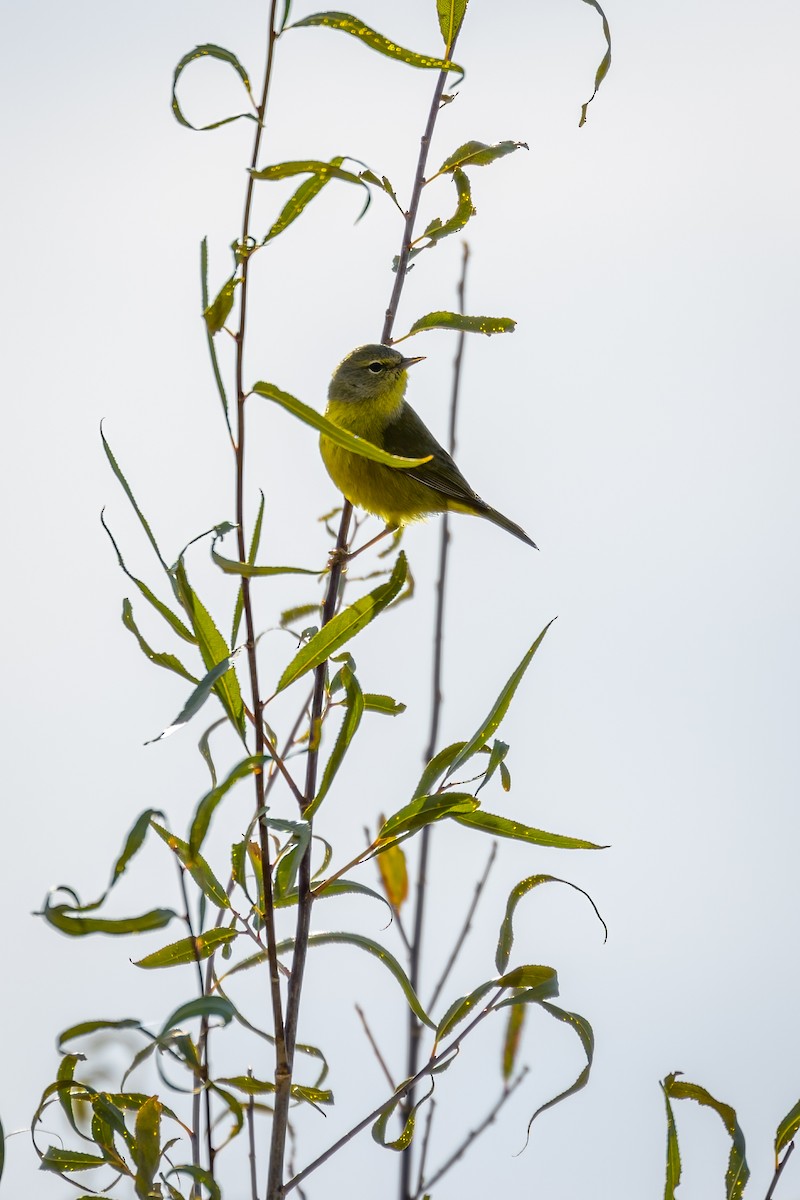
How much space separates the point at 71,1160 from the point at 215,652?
82cm

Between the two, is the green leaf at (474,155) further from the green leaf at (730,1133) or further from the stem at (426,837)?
the green leaf at (730,1133)

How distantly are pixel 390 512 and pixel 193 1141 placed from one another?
8.87 feet

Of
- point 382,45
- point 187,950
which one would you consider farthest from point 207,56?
point 187,950

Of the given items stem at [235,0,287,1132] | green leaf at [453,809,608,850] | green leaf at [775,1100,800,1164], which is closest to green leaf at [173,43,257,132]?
stem at [235,0,287,1132]

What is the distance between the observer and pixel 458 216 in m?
2.33

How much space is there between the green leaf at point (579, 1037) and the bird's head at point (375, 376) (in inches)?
121

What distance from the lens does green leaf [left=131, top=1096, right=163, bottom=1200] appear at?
173 cm

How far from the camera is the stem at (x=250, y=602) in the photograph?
61.9 inches

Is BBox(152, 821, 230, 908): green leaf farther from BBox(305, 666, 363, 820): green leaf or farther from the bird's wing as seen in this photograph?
the bird's wing

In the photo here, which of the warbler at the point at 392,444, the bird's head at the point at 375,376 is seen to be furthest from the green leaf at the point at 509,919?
the bird's head at the point at 375,376

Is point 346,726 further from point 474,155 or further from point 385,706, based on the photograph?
point 474,155

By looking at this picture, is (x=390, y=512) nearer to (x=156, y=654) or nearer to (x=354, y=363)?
(x=354, y=363)

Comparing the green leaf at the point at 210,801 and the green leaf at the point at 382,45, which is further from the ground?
the green leaf at the point at 382,45

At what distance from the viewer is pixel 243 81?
1.67m
